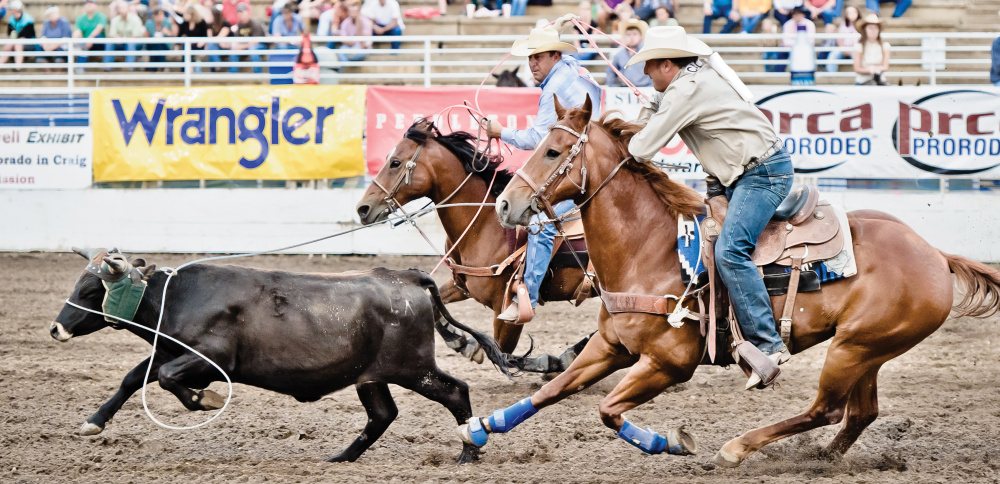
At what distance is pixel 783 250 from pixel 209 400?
9.45ft

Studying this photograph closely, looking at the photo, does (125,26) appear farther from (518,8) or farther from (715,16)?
(715,16)

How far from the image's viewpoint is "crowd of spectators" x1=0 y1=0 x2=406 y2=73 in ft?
46.5

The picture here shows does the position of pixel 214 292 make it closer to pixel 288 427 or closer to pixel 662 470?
pixel 288 427

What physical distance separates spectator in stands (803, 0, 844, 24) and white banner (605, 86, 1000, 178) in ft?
10.5

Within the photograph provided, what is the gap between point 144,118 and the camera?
12234mm

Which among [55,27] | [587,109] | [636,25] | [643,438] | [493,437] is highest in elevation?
[55,27]

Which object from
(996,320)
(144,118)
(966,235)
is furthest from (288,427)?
(966,235)

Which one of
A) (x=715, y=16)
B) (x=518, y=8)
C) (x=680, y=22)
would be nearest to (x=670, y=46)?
(x=715, y=16)

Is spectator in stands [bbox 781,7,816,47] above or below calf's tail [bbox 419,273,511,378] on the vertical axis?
above

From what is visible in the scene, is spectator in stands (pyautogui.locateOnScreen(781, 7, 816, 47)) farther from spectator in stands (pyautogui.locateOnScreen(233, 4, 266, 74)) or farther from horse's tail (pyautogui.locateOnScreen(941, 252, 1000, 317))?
horse's tail (pyautogui.locateOnScreen(941, 252, 1000, 317))

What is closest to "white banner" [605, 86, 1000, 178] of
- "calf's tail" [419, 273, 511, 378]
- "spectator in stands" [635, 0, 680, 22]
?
"spectator in stands" [635, 0, 680, 22]

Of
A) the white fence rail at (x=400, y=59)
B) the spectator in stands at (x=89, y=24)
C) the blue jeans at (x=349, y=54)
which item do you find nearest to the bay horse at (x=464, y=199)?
the white fence rail at (x=400, y=59)

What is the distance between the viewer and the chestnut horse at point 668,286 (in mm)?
4512

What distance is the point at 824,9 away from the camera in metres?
14.0
